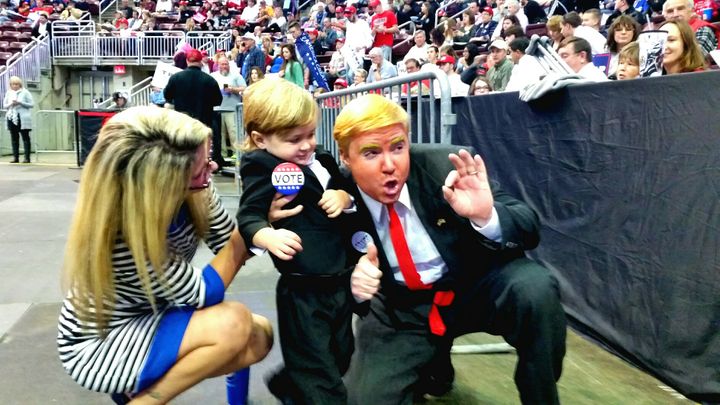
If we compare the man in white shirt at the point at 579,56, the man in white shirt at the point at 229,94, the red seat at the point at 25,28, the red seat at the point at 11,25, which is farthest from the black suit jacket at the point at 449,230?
the red seat at the point at 11,25

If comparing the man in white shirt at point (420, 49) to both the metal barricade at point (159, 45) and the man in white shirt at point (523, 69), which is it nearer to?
the man in white shirt at point (523, 69)

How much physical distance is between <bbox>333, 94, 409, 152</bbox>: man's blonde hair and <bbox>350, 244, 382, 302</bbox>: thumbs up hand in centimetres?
39

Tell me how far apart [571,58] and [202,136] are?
14.8 feet

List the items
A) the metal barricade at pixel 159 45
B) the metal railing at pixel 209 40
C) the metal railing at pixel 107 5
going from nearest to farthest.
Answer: the metal railing at pixel 209 40
the metal barricade at pixel 159 45
the metal railing at pixel 107 5

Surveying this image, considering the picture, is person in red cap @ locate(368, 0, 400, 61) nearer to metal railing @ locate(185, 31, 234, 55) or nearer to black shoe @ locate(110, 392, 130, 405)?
metal railing @ locate(185, 31, 234, 55)

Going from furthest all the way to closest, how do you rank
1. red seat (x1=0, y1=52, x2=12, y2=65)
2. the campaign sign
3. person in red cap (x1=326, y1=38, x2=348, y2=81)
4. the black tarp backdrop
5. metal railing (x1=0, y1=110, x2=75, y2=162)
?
red seat (x1=0, y1=52, x2=12, y2=65), metal railing (x1=0, y1=110, x2=75, y2=162), person in red cap (x1=326, y1=38, x2=348, y2=81), the black tarp backdrop, the campaign sign

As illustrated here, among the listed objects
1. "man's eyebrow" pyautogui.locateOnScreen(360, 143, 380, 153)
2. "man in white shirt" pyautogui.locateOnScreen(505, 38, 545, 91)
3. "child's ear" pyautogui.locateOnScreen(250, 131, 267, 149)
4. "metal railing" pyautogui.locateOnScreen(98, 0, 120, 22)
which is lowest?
"man's eyebrow" pyautogui.locateOnScreen(360, 143, 380, 153)

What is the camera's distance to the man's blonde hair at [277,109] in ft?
8.02

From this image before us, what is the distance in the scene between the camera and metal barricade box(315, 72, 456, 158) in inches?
142

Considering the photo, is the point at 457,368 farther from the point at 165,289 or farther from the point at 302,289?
the point at 165,289

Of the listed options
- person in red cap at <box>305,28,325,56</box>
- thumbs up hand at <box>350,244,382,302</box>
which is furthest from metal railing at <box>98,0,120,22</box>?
thumbs up hand at <box>350,244,382,302</box>

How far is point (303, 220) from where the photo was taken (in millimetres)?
2465

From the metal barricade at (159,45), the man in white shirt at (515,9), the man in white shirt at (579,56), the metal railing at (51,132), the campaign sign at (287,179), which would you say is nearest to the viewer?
the campaign sign at (287,179)

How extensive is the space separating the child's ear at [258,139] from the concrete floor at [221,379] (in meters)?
1.08
